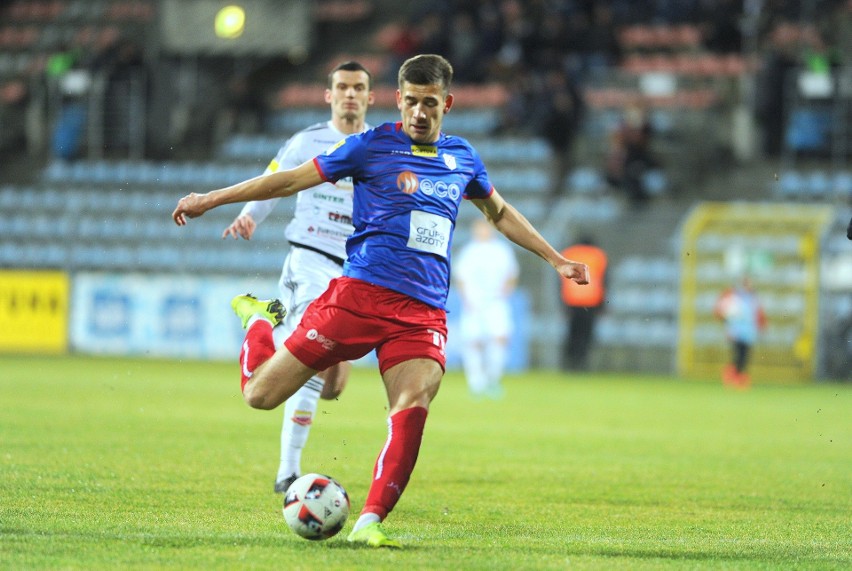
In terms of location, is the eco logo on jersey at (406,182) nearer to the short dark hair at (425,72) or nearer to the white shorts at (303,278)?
the short dark hair at (425,72)

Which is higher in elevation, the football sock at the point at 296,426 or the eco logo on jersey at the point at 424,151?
the eco logo on jersey at the point at 424,151

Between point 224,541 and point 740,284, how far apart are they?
60.9 ft

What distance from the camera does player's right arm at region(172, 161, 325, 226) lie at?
6449 millimetres

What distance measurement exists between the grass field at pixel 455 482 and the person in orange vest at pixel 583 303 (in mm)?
5847

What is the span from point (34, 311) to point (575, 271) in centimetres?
1934

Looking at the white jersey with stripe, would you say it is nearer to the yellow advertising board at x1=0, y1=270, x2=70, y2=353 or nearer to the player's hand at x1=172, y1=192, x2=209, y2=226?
the player's hand at x1=172, y1=192, x2=209, y2=226

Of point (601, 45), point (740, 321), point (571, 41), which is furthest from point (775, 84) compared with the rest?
point (740, 321)

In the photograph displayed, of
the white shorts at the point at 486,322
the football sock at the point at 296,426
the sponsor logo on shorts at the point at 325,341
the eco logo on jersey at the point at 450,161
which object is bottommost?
the white shorts at the point at 486,322

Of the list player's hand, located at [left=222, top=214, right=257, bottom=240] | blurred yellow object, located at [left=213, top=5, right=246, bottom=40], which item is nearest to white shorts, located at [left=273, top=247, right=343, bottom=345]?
player's hand, located at [left=222, top=214, right=257, bottom=240]

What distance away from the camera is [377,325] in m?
6.53

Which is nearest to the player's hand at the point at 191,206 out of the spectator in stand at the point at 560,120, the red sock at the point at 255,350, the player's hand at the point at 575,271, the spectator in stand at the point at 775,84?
the red sock at the point at 255,350

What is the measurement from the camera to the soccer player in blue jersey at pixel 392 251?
6.48 metres

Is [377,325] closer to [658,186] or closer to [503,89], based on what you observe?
[658,186]

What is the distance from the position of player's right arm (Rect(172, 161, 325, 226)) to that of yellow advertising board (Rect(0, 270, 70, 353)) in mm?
18660
